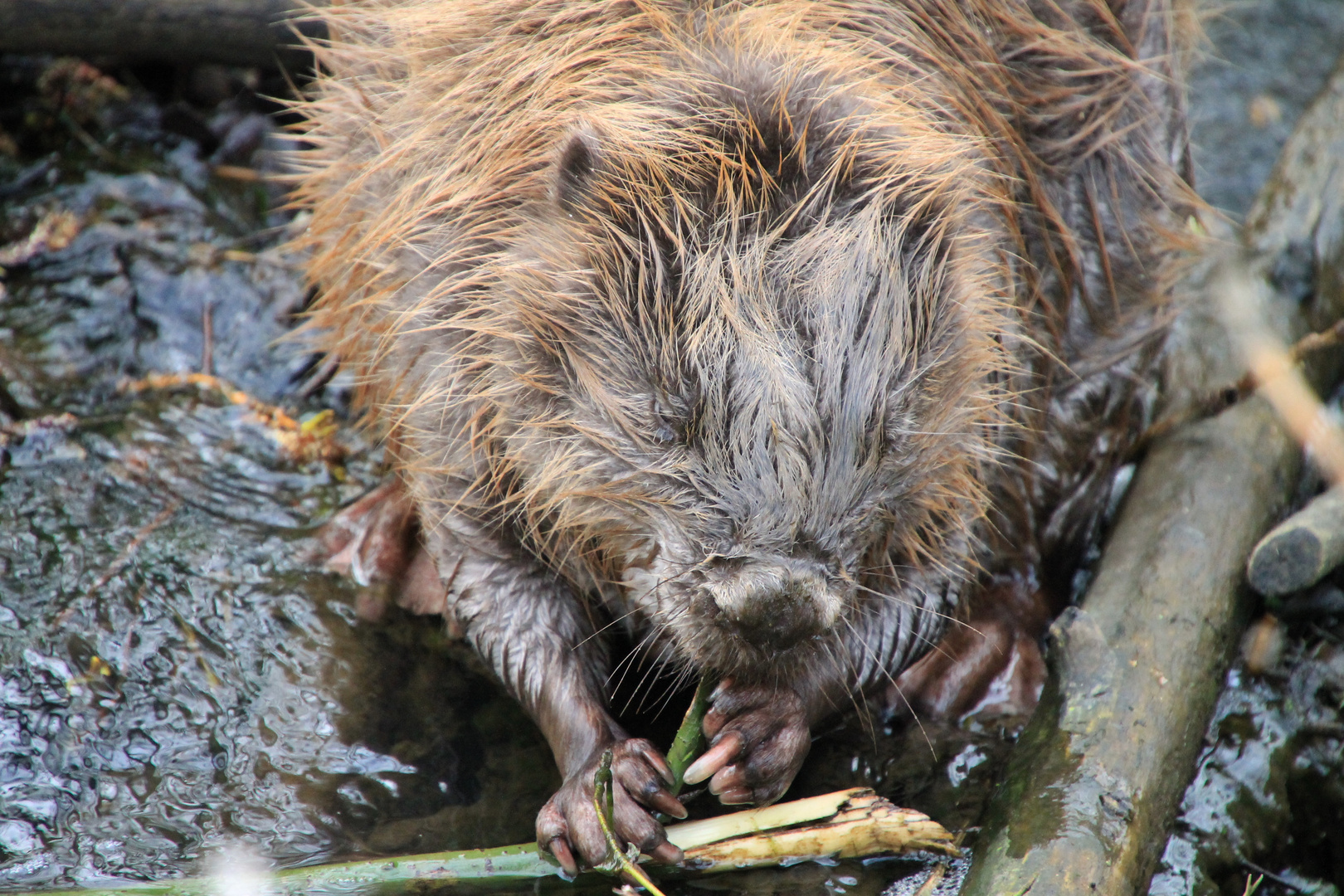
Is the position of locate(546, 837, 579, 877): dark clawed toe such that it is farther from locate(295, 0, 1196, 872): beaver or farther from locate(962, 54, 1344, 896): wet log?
locate(962, 54, 1344, 896): wet log

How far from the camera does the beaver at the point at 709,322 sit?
7.79 feet

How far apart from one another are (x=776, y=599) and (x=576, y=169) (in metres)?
0.95

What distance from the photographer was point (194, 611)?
9.83 feet

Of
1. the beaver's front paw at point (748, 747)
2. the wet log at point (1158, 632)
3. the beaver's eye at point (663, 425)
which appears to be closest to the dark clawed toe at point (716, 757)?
the beaver's front paw at point (748, 747)

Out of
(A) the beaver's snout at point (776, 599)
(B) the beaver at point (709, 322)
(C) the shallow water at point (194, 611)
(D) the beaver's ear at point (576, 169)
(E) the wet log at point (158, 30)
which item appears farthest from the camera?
(E) the wet log at point (158, 30)

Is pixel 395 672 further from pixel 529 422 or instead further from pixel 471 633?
pixel 529 422

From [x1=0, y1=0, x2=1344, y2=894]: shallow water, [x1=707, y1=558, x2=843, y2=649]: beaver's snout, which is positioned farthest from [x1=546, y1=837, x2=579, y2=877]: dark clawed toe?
[x1=707, y1=558, x2=843, y2=649]: beaver's snout

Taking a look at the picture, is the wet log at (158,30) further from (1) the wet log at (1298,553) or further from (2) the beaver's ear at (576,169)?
(1) the wet log at (1298,553)

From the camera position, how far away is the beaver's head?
91.7 inches

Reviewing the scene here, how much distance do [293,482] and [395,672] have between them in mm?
744

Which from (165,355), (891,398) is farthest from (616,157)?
(165,355)

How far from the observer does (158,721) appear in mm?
2719

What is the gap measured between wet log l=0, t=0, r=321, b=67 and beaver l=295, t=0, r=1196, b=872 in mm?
773

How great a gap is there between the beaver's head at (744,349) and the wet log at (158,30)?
176cm
